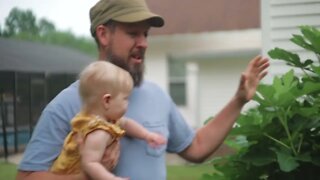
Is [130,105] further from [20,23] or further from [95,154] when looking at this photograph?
[20,23]

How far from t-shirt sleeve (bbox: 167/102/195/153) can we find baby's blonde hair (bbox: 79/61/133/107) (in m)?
0.37

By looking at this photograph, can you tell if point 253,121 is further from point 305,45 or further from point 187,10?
point 187,10

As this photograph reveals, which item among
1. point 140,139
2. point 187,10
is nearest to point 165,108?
point 140,139

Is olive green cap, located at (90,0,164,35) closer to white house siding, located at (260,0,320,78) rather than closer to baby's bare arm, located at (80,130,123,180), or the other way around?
baby's bare arm, located at (80,130,123,180)

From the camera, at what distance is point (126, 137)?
71.1 inches

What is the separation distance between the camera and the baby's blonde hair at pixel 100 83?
167 centimetres

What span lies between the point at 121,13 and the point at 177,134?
474 mm

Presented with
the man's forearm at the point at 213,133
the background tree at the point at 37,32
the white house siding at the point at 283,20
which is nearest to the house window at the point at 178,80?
the white house siding at the point at 283,20

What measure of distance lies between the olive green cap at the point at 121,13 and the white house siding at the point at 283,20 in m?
2.50

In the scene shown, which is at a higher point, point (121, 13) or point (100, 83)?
point (121, 13)

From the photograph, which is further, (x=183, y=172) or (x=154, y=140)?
(x=183, y=172)

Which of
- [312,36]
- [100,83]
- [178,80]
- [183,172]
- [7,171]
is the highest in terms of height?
[312,36]

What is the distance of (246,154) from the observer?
5.98 feet

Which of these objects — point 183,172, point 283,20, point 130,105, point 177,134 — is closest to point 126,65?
point 130,105
